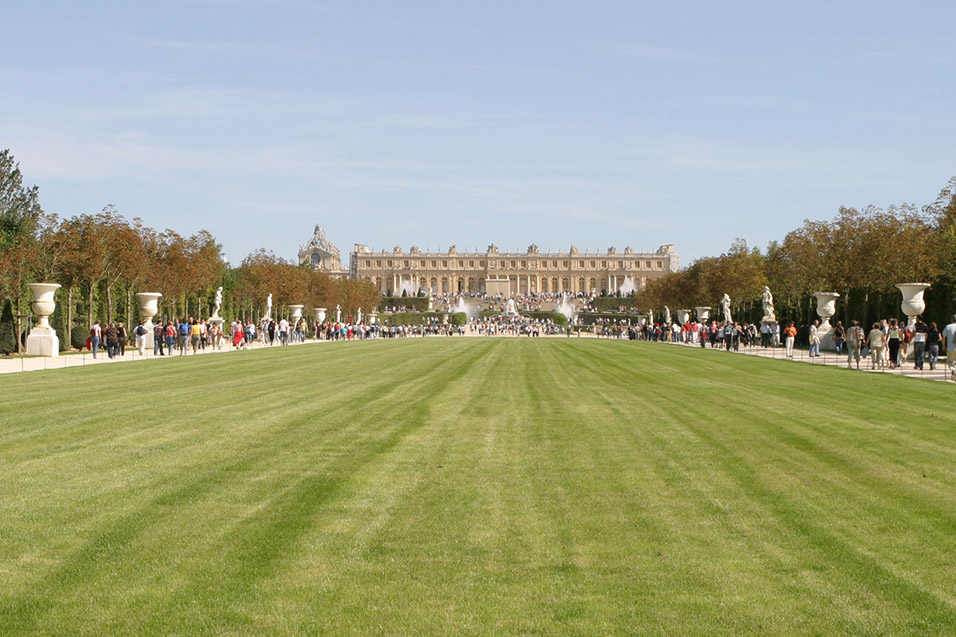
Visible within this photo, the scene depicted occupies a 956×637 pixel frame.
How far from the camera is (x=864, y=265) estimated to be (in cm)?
4478

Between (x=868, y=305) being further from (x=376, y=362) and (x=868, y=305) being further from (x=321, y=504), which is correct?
(x=321, y=504)

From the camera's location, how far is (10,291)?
129ft

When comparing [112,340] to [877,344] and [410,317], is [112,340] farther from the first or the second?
[410,317]

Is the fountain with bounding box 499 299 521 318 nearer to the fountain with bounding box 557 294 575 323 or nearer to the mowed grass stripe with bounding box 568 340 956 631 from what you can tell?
the fountain with bounding box 557 294 575 323

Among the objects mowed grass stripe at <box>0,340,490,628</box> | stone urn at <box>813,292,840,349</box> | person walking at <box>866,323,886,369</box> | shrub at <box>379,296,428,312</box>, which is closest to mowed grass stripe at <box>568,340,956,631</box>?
mowed grass stripe at <box>0,340,490,628</box>

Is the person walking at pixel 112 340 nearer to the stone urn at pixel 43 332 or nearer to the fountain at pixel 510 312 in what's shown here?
the stone urn at pixel 43 332

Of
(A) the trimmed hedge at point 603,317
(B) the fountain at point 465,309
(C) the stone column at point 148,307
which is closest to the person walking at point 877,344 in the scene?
(C) the stone column at point 148,307

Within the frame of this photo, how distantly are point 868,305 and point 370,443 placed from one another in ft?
141

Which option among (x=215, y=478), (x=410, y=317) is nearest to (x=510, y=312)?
(x=410, y=317)

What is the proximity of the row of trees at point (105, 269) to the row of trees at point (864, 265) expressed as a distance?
3248 centimetres

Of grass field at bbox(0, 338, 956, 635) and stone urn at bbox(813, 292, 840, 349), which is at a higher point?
stone urn at bbox(813, 292, 840, 349)

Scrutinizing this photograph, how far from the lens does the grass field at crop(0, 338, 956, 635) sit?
5.17 metres

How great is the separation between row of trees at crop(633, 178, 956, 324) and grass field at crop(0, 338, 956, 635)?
29180 mm

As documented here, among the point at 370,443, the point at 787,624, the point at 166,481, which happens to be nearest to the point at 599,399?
the point at 370,443
